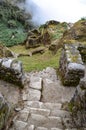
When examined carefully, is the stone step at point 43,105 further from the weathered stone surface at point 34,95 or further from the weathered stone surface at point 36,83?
the weathered stone surface at point 36,83

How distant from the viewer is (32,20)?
2834 cm

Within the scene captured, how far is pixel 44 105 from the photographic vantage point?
6750mm

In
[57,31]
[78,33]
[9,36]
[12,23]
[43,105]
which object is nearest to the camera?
[43,105]

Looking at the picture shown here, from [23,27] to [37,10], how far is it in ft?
27.1

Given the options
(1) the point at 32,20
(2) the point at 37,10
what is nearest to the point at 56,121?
(1) the point at 32,20

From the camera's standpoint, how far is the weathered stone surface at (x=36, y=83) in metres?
7.82

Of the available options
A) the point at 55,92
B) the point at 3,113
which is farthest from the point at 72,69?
the point at 3,113

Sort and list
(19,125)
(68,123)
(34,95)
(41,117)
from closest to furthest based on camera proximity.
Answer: (19,125) → (68,123) → (41,117) → (34,95)

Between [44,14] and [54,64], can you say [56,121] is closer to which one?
[54,64]

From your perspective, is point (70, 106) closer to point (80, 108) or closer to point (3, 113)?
point (80, 108)

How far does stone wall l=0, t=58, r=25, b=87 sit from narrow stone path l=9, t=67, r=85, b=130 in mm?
336

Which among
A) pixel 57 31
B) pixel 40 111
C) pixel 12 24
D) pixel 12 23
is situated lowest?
pixel 12 24

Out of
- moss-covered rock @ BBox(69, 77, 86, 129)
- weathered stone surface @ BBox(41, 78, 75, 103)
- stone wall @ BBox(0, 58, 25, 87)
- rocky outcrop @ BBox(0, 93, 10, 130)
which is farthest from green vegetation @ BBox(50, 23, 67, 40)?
rocky outcrop @ BBox(0, 93, 10, 130)

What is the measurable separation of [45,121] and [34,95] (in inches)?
58.6
